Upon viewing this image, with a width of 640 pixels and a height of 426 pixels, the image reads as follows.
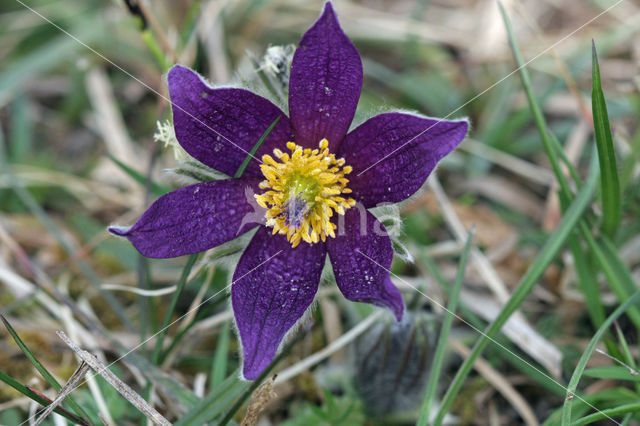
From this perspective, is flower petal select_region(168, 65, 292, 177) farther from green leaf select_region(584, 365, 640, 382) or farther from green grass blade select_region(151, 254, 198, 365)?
green leaf select_region(584, 365, 640, 382)

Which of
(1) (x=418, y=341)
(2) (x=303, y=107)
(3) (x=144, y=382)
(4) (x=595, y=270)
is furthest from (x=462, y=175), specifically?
(3) (x=144, y=382)

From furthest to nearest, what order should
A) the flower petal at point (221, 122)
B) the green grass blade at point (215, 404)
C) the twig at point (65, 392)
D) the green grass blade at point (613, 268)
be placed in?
the green grass blade at point (613, 268), the green grass blade at point (215, 404), the flower petal at point (221, 122), the twig at point (65, 392)

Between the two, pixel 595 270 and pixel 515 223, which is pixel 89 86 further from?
pixel 595 270

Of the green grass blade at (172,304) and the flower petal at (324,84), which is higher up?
the flower petal at (324,84)

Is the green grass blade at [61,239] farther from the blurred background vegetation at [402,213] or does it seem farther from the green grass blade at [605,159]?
the green grass blade at [605,159]

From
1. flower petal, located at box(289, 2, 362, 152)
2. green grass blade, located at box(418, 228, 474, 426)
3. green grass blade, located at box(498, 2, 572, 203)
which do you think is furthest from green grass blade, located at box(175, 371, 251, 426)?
green grass blade, located at box(498, 2, 572, 203)

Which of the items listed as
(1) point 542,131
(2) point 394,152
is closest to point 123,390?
(2) point 394,152

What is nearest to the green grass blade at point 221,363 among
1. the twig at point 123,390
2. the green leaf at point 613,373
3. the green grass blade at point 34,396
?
the twig at point 123,390
